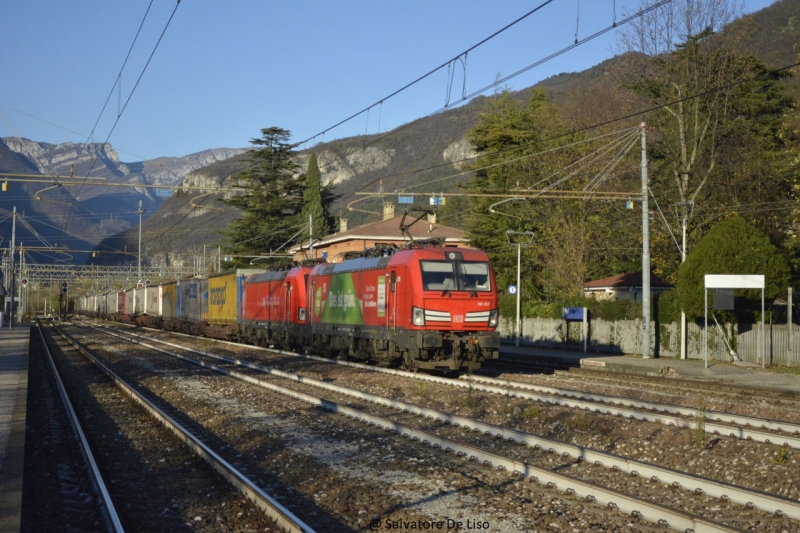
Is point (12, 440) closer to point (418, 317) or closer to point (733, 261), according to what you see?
point (418, 317)

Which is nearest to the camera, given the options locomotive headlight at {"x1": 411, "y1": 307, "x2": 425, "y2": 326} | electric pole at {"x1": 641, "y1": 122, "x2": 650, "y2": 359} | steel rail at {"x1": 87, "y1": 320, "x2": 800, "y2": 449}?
steel rail at {"x1": 87, "y1": 320, "x2": 800, "y2": 449}

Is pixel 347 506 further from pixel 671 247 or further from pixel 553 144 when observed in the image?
pixel 553 144

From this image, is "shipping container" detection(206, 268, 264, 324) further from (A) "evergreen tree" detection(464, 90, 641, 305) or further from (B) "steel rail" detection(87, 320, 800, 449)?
(B) "steel rail" detection(87, 320, 800, 449)

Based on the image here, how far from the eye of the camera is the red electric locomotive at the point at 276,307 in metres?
32.2

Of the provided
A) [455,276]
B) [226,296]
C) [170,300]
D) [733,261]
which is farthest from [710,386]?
[170,300]

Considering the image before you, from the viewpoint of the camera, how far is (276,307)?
35250mm

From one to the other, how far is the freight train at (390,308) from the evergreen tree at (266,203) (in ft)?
115

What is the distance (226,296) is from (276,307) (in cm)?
896

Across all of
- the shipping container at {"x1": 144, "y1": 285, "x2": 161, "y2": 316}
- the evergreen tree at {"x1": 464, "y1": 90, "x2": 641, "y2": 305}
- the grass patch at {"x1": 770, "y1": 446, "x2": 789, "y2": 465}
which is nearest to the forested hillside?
the evergreen tree at {"x1": 464, "y1": 90, "x2": 641, "y2": 305}

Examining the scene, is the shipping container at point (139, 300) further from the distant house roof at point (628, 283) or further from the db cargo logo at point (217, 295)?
the distant house roof at point (628, 283)

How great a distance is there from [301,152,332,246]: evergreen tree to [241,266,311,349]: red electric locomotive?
4406cm

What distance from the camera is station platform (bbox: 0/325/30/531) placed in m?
7.62

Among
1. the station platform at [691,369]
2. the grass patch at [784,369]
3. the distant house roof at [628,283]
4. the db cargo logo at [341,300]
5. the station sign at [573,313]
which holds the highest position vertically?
the distant house roof at [628,283]

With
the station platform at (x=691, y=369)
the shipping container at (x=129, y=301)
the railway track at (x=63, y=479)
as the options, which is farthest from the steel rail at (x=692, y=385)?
the shipping container at (x=129, y=301)
